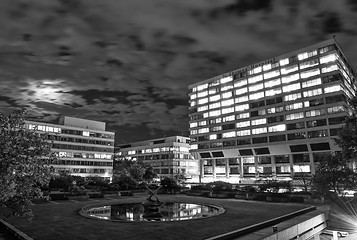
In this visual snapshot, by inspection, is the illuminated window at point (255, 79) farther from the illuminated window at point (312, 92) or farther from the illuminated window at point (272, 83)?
the illuminated window at point (312, 92)

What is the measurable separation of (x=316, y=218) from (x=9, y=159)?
89.2 ft

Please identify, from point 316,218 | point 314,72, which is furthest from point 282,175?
point 316,218

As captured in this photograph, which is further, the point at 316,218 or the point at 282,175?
the point at 282,175

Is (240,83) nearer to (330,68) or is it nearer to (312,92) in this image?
(312,92)

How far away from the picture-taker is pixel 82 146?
437 ft

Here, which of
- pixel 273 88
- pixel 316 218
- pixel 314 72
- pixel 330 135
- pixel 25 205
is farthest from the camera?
pixel 273 88

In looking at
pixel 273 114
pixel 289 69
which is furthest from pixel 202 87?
pixel 289 69

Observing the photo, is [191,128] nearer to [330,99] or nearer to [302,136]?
[302,136]

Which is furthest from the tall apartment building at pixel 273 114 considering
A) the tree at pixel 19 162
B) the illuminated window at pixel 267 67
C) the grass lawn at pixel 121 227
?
the tree at pixel 19 162

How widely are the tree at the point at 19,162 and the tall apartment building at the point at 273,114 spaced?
92.8 meters

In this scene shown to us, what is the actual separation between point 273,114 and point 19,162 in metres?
102

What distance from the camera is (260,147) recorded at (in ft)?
351

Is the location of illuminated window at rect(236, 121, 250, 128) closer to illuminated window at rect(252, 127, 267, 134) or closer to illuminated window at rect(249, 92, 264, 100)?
illuminated window at rect(252, 127, 267, 134)

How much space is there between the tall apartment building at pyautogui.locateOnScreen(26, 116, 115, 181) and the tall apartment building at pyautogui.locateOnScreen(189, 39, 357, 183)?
1859 inches
